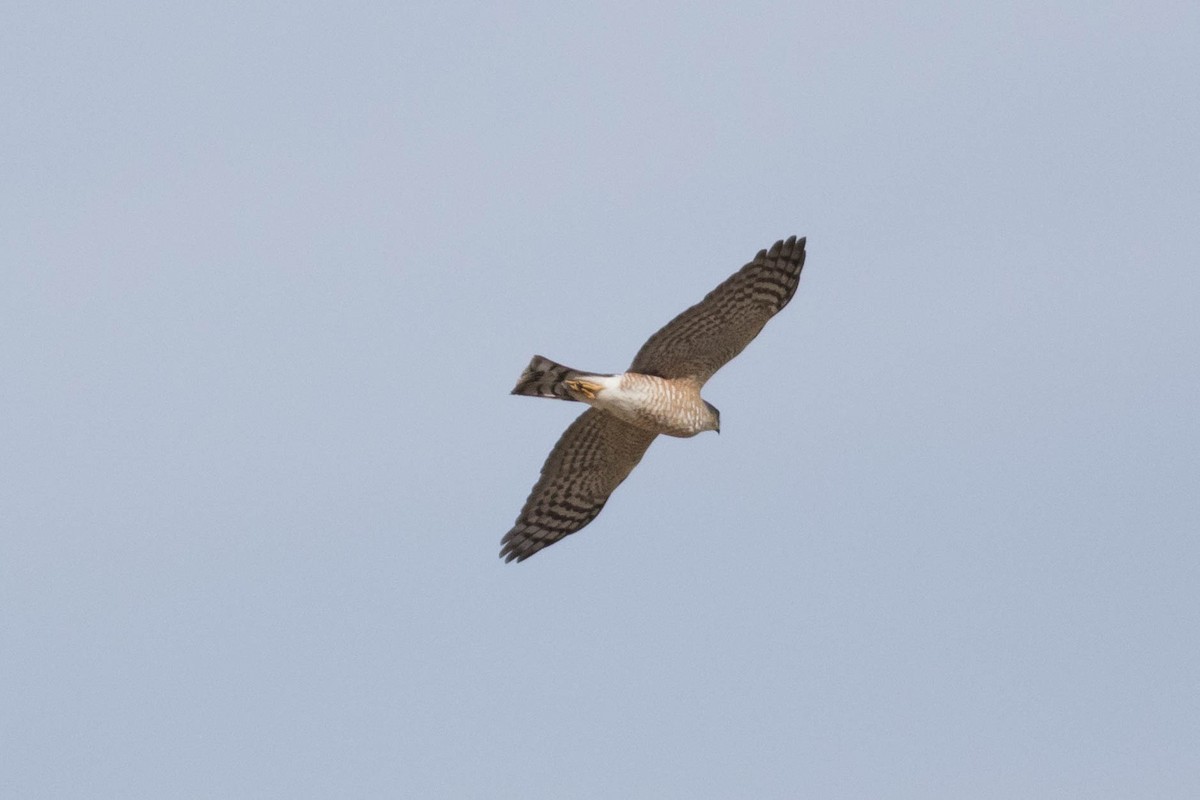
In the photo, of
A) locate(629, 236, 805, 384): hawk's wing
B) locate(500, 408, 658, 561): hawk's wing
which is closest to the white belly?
locate(629, 236, 805, 384): hawk's wing

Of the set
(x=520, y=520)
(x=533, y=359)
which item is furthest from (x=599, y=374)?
(x=520, y=520)

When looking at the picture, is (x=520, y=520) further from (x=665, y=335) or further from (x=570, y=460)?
(x=665, y=335)

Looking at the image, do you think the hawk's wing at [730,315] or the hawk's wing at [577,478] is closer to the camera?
the hawk's wing at [730,315]

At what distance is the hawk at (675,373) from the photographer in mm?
23109

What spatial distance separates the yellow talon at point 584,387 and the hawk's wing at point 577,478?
1.95 feet

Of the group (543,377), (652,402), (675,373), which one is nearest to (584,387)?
(543,377)

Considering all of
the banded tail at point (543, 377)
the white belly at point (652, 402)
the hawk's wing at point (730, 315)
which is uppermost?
the hawk's wing at point (730, 315)

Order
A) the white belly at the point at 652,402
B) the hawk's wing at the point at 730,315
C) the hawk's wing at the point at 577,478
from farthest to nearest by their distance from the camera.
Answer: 1. the hawk's wing at the point at 577,478
2. the white belly at the point at 652,402
3. the hawk's wing at the point at 730,315

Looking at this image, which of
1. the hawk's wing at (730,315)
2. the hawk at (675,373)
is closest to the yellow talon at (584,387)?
the hawk at (675,373)

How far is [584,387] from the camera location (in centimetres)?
2330

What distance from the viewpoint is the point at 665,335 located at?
23203 millimetres

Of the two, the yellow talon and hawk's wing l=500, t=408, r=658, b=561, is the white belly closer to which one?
the yellow talon

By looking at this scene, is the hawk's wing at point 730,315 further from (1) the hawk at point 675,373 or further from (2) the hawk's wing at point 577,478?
(2) the hawk's wing at point 577,478

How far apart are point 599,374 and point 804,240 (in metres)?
2.42
